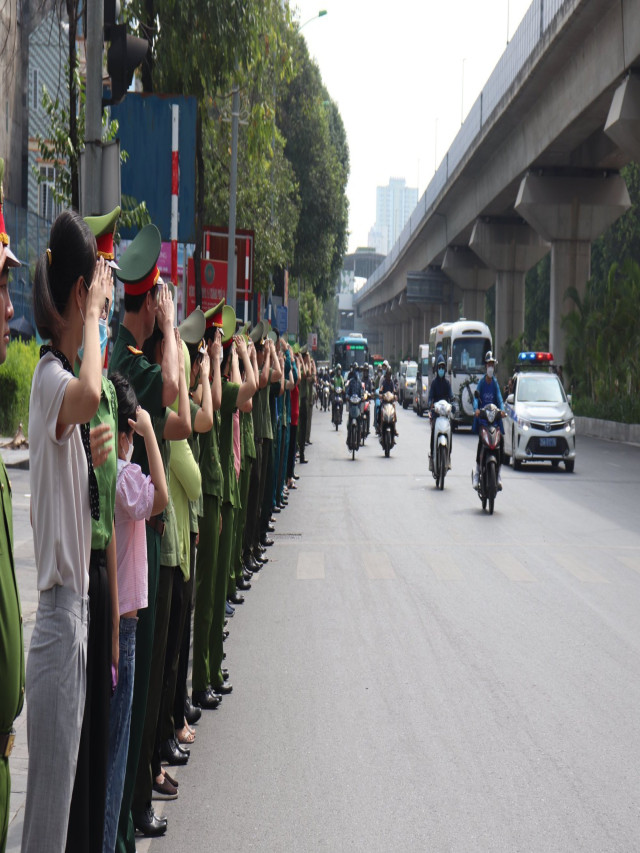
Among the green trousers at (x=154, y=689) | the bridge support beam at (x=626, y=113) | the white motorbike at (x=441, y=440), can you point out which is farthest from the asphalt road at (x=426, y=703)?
the bridge support beam at (x=626, y=113)

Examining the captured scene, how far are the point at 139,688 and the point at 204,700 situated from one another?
219 cm

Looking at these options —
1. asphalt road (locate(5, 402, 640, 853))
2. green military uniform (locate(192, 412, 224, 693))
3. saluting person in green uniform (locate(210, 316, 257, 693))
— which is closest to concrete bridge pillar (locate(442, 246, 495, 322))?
asphalt road (locate(5, 402, 640, 853))

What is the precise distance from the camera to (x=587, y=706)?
22.4 ft

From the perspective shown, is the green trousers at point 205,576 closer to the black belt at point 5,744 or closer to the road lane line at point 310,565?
the black belt at point 5,744

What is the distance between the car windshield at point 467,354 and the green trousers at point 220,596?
36639 mm

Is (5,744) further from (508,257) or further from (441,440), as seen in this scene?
(508,257)

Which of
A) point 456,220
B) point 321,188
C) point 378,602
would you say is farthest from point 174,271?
point 456,220

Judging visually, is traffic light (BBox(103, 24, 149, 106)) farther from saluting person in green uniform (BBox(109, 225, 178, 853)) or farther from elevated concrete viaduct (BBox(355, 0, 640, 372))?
elevated concrete viaduct (BBox(355, 0, 640, 372))

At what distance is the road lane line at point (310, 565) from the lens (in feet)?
36.7

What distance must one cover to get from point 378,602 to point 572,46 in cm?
2209

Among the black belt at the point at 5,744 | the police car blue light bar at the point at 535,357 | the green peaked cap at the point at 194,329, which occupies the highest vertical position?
the police car blue light bar at the point at 535,357

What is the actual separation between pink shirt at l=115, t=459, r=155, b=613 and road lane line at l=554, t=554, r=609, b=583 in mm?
7313

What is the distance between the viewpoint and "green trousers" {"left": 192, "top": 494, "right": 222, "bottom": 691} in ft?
21.6

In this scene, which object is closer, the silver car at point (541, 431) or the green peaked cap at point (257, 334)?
the green peaked cap at point (257, 334)
